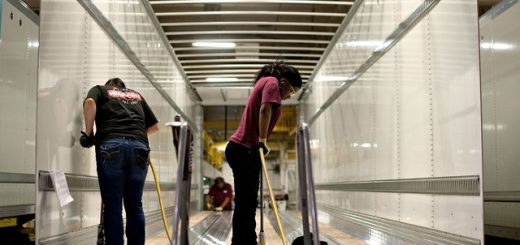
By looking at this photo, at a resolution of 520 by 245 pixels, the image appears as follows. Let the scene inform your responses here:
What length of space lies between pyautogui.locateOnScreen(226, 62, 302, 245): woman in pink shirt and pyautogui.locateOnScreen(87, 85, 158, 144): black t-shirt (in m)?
0.73

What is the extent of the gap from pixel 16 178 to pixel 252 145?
2.06 m

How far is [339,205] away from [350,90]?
2.25 m

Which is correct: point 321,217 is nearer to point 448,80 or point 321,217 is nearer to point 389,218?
point 389,218

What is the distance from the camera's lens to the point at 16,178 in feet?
15.1

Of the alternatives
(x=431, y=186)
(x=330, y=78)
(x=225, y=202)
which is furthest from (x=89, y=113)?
(x=225, y=202)

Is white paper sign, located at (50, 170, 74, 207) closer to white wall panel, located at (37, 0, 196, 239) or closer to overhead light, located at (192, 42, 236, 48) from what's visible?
white wall panel, located at (37, 0, 196, 239)

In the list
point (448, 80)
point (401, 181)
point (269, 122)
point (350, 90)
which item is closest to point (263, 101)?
point (269, 122)

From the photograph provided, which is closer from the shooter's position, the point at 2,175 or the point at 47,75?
the point at 47,75

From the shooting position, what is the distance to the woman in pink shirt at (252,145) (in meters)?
3.99

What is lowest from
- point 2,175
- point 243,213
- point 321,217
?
point 321,217

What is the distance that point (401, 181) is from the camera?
207 inches

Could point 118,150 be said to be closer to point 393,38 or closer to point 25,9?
point 25,9

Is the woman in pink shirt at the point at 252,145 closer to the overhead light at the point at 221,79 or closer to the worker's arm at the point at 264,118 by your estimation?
the worker's arm at the point at 264,118

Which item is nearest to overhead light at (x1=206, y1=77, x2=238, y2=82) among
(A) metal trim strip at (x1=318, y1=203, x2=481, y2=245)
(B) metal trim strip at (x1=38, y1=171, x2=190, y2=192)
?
(A) metal trim strip at (x1=318, y1=203, x2=481, y2=245)
